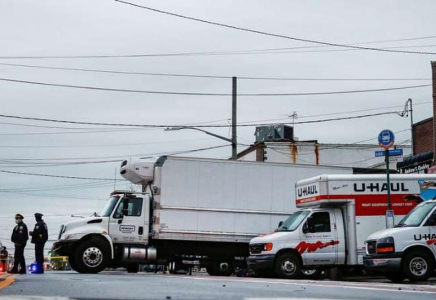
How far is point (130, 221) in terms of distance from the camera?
70.9ft

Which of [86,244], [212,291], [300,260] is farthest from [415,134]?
[212,291]

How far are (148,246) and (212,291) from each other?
11.9 meters

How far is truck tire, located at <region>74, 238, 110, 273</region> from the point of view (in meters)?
20.3

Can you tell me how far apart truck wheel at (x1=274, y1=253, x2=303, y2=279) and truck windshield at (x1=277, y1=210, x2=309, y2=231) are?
2.63ft

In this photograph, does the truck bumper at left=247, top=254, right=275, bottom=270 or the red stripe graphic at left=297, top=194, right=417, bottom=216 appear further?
the red stripe graphic at left=297, top=194, right=417, bottom=216

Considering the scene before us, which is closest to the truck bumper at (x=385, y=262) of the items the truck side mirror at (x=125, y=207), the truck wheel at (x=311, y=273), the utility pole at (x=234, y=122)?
the truck wheel at (x=311, y=273)

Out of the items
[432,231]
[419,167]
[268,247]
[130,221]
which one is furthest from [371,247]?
[419,167]

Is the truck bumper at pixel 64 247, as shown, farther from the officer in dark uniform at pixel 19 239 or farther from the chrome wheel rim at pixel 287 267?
the chrome wheel rim at pixel 287 267

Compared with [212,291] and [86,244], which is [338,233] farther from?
[212,291]

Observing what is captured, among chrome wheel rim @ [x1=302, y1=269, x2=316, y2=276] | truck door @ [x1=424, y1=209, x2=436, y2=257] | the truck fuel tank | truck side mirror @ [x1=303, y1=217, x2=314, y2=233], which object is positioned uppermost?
truck side mirror @ [x1=303, y1=217, x2=314, y2=233]

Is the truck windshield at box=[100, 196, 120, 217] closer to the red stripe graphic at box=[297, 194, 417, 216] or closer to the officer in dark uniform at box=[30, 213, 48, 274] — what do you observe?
the officer in dark uniform at box=[30, 213, 48, 274]

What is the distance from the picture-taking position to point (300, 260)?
63.3 feet

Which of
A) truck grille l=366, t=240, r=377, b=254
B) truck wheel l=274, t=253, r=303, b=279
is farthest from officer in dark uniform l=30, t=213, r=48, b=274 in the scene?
truck grille l=366, t=240, r=377, b=254

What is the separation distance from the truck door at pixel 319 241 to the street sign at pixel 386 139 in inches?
95.2
